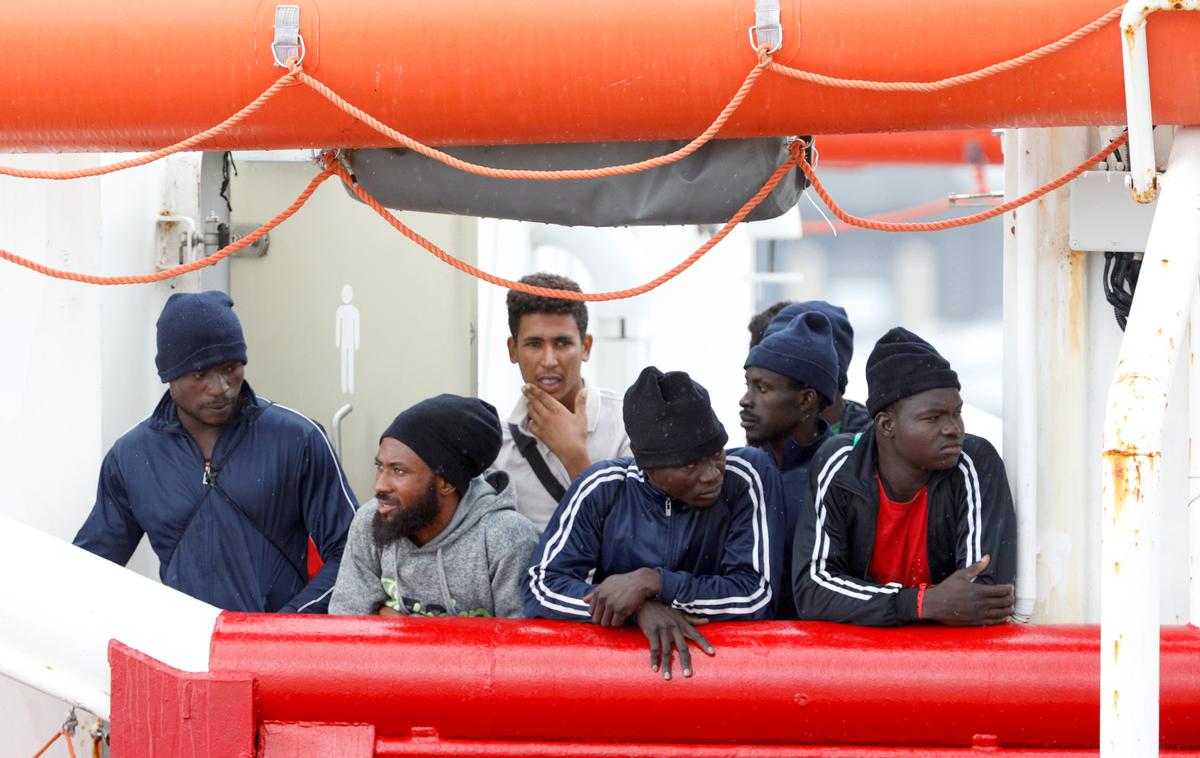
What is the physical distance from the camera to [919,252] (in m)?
20.6

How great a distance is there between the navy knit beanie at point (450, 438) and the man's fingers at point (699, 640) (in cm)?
65

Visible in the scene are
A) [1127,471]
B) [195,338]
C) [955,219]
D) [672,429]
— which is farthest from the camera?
[195,338]

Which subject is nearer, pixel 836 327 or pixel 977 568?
pixel 977 568

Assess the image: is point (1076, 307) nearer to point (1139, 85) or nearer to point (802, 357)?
point (802, 357)

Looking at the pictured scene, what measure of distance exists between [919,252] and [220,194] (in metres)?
17.2

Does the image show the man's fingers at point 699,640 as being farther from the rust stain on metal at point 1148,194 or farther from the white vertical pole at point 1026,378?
the rust stain on metal at point 1148,194

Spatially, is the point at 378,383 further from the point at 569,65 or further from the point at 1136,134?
the point at 1136,134

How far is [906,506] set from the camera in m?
2.95

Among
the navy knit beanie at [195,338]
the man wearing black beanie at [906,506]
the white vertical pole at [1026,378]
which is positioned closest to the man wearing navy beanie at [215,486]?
the navy knit beanie at [195,338]

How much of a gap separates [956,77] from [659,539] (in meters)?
1.12

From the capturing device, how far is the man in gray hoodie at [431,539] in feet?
10.1

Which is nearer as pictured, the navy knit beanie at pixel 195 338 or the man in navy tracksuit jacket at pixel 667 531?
the man in navy tracksuit jacket at pixel 667 531

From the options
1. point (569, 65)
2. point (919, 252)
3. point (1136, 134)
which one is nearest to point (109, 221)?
point (569, 65)

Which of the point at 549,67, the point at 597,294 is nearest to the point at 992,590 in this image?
the point at 597,294
